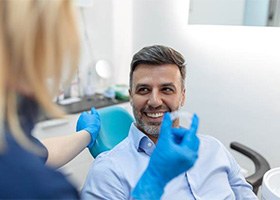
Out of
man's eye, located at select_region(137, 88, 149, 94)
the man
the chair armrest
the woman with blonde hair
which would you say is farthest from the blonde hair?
the chair armrest

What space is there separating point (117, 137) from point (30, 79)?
3.94 ft

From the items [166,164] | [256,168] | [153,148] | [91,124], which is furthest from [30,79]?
[256,168]

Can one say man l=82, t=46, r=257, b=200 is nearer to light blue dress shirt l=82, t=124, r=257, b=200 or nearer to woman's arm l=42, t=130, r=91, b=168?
light blue dress shirt l=82, t=124, r=257, b=200

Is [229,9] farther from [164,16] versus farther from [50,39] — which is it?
[50,39]

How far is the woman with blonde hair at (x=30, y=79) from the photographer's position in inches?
18.4

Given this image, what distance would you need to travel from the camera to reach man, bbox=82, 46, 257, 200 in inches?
48.7

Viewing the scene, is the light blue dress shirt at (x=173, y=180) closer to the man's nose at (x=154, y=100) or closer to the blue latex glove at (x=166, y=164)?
the man's nose at (x=154, y=100)

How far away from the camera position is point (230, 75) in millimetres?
2010

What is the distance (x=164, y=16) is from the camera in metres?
2.31

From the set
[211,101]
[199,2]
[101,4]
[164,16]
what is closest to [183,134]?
→ [211,101]

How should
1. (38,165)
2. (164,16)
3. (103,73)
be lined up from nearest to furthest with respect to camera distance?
(38,165), (164,16), (103,73)

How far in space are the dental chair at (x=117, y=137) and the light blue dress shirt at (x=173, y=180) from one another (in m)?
0.19

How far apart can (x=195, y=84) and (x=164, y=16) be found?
1.84 ft

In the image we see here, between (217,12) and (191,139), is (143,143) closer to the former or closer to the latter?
(191,139)
